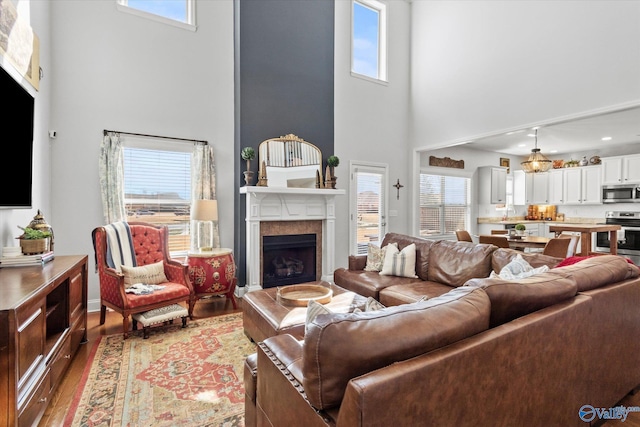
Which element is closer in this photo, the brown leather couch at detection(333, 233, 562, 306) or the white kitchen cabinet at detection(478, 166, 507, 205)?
the brown leather couch at detection(333, 233, 562, 306)

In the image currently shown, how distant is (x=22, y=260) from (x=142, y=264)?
1303mm

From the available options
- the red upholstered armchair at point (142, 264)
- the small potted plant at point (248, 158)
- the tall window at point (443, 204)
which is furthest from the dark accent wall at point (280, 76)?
the tall window at point (443, 204)

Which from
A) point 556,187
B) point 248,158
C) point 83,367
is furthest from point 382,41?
point 83,367

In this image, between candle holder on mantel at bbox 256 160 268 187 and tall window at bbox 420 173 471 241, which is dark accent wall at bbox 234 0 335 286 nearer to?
candle holder on mantel at bbox 256 160 268 187

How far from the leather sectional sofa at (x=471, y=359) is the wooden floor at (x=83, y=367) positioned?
13cm

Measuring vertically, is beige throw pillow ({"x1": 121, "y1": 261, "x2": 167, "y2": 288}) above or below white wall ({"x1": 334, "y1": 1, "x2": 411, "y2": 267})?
below

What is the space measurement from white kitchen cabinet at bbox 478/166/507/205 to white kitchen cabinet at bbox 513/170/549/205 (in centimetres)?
95

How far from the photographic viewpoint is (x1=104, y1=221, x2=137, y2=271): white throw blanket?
335 centimetres

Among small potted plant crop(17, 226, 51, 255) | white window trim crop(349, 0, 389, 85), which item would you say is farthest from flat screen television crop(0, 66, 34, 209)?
white window trim crop(349, 0, 389, 85)

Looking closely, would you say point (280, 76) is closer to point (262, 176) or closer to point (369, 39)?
point (262, 176)

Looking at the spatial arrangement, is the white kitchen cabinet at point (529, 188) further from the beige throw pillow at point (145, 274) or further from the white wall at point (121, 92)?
the beige throw pillow at point (145, 274)

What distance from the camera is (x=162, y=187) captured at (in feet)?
14.1

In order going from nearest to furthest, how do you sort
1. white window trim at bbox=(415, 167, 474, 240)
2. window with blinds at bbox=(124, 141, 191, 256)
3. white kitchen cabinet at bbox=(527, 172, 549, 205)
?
1. window with blinds at bbox=(124, 141, 191, 256)
2. white window trim at bbox=(415, 167, 474, 240)
3. white kitchen cabinet at bbox=(527, 172, 549, 205)

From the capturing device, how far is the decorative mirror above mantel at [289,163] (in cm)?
474
